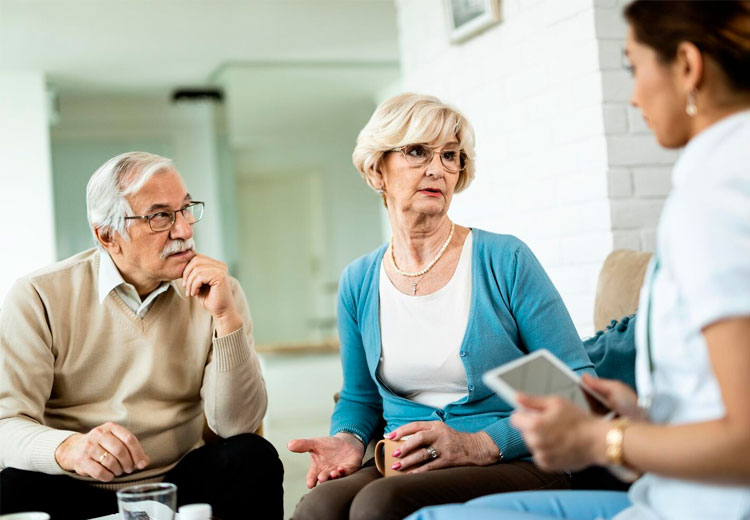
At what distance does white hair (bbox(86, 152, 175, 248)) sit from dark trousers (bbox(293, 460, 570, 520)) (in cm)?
79

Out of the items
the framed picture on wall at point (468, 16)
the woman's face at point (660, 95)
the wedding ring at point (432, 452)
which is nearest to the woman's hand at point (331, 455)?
the wedding ring at point (432, 452)

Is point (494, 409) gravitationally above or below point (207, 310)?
below

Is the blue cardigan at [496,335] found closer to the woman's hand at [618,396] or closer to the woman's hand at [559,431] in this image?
the woman's hand at [618,396]

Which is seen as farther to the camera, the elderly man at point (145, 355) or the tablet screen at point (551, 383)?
the elderly man at point (145, 355)

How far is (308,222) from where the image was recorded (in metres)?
6.06

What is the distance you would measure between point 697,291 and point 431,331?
934 millimetres

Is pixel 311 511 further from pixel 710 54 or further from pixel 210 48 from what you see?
pixel 210 48

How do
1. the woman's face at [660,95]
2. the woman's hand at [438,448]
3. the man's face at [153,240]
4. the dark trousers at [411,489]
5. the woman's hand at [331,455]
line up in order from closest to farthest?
the woman's face at [660,95], the dark trousers at [411,489], the woman's hand at [438,448], the woman's hand at [331,455], the man's face at [153,240]

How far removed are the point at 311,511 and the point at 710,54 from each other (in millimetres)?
1028

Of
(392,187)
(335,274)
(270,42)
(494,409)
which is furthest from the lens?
(335,274)

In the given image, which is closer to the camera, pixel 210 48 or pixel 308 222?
pixel 210 48

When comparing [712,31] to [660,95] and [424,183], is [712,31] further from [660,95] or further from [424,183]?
[424,183]

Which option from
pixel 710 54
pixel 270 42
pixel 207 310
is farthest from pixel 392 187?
pixel 270 42

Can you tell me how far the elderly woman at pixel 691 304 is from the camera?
812 millimetres
